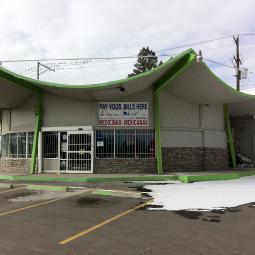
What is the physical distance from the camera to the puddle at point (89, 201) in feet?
37.0

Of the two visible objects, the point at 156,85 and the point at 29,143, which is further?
the point at 29,143

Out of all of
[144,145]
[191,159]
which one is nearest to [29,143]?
[144,145]

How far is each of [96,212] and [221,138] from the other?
15456 millimetres

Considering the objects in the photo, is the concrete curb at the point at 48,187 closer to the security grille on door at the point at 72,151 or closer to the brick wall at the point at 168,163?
the security grille on door at the point at 72,151

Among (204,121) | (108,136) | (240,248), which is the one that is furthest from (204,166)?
(240,248)

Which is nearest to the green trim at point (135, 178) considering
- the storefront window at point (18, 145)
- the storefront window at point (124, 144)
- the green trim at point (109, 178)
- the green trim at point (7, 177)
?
the green trim at point (109, 178)

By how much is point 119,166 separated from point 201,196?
7.83 metres

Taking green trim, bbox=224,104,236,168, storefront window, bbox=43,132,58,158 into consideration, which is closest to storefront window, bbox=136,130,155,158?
storefront window, bbox=43,132,58,158

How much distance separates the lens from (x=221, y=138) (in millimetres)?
23656

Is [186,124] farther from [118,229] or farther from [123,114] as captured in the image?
[118,229]

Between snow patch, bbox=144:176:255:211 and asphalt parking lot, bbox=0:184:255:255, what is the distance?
70 cm

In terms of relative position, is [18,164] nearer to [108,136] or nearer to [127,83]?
[108,136]

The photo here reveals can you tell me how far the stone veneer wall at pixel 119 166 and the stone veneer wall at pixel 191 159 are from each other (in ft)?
4.51

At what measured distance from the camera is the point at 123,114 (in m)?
19.9
